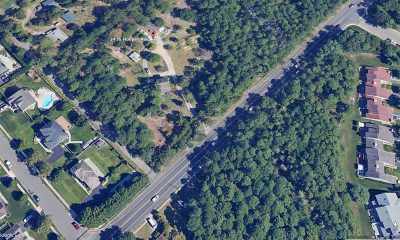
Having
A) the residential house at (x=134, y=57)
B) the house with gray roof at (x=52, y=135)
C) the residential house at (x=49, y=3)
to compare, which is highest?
the residential house at (x=49, y=3)

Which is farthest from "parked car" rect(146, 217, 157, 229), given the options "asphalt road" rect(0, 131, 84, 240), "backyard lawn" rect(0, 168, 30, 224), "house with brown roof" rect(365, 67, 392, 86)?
"house with brown roof" rect(365, 67, 392, 86)

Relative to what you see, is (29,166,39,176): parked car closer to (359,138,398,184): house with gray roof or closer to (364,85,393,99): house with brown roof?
(359,138,398,184): house with gray roof

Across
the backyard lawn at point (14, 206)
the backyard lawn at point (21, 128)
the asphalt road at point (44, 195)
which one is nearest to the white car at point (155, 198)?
the asphalt road at point (44, 195)

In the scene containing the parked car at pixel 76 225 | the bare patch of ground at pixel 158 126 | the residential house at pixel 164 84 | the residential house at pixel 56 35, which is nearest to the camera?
the parked car at pixel 76 225

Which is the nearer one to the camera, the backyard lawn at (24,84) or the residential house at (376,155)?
the residential house at (376,155)

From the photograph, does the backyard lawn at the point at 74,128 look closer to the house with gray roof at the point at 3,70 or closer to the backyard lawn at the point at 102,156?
the backyard lawn at the point at 102,156

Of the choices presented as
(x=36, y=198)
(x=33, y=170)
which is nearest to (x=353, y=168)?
(x=36, y=198)
